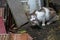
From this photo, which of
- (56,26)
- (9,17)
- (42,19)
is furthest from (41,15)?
(9,17)

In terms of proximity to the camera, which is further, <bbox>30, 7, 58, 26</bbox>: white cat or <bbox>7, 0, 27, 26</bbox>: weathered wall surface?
<bbox>30, 7, 58, 26</bbox>: white cat

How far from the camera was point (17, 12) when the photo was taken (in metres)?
3.32

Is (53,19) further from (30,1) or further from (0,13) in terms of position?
(0,13)

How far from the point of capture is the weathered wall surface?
10.6 ft

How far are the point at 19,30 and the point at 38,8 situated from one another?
72 centimetres

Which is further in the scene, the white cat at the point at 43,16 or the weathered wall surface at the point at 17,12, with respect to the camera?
the white cat at the point at 43,16

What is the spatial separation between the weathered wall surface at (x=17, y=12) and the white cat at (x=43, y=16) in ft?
0.49

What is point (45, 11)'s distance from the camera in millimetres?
3408

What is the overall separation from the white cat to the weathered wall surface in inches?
5.8

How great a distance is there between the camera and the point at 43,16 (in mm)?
3361

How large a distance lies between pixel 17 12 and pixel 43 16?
42 centimetres

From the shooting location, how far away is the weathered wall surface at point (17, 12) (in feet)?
10.6

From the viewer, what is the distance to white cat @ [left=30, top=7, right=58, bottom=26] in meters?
3.34

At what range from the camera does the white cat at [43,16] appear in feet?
11.0
